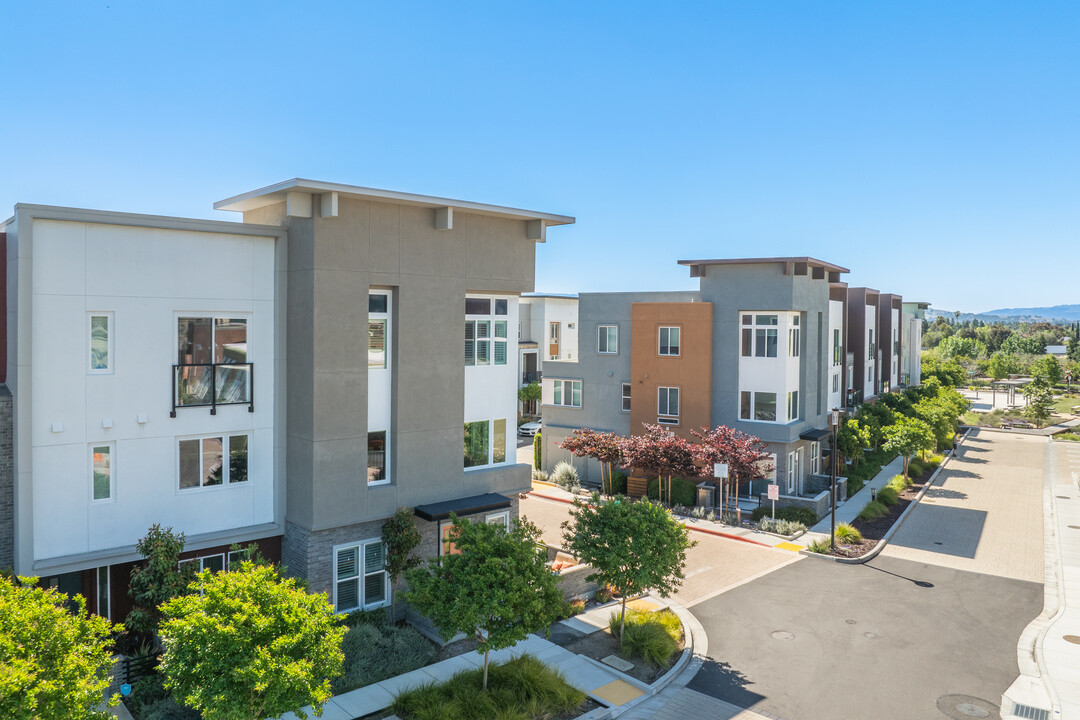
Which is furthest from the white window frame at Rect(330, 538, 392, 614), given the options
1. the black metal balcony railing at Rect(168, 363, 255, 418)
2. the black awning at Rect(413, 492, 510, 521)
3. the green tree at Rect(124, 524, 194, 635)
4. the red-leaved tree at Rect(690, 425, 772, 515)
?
the red-leaved tree at Rect(690, 425, 772, 515)

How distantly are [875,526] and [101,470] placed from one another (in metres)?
25.0

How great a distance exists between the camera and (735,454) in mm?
27047

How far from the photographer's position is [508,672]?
1374 cm

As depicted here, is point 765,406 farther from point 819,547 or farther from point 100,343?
point 100,343

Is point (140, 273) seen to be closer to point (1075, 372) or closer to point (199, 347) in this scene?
point (199, 347)

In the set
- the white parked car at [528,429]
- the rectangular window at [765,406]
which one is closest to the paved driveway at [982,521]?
the rectangular window at [765,406]

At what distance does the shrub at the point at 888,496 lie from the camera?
30.4 m

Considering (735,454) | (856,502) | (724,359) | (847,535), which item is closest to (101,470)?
(735,454)

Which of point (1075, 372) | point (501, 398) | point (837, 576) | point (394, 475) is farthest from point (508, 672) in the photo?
point (1075, 372)

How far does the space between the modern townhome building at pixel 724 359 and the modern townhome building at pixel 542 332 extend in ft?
68.2

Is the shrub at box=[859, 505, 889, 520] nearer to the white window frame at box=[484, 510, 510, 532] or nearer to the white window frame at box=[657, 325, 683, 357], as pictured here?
the white window frame at box=[657, 325, 683, 357]

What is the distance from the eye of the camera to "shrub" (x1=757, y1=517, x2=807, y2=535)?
84.8ft

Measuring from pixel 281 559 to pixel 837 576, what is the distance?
614 inches

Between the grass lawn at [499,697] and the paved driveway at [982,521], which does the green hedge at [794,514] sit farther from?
the grass lawn at [499,697]
